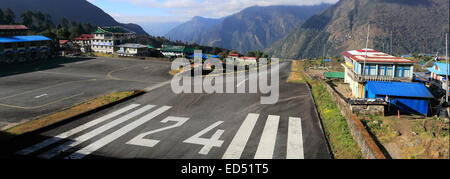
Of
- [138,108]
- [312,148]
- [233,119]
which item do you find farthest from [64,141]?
[312,148]

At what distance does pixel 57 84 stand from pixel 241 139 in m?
35.6

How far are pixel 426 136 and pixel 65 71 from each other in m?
61.4

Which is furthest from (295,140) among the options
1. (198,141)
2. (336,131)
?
(198,141)

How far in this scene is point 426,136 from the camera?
18328 mm

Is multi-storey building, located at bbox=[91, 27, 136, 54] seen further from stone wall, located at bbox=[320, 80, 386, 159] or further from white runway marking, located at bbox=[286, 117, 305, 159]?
stone wall, located at bbox=[320, 80, 386, 159]

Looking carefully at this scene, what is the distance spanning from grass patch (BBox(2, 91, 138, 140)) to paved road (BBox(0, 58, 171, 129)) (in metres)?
1.81

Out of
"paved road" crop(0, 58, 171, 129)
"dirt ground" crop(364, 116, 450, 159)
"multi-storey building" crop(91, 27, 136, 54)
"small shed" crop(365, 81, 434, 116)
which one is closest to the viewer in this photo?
"dirt ground" crop(364, 116, 450, 159)

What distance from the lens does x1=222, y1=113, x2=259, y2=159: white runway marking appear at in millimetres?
18453

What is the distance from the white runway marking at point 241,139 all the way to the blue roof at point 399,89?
1446cm

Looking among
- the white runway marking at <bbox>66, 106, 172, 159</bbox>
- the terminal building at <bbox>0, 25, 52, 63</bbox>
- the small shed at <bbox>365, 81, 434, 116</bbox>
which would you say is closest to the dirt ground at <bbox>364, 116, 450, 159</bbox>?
the small shed at <bbox>365, 81, 434, 116</bbox>

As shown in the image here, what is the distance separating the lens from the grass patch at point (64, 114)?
2195 cm

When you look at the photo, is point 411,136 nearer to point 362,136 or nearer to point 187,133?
point 362,136

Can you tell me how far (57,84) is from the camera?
41969mm
